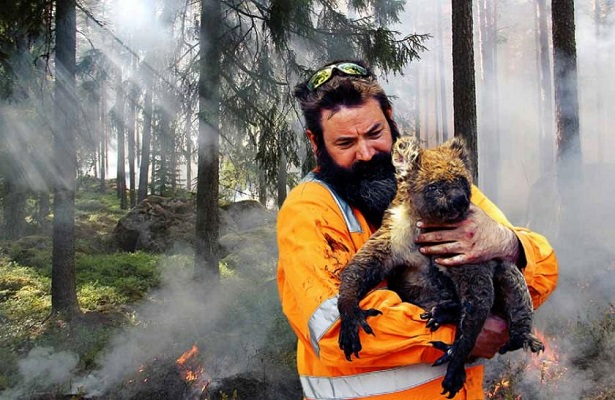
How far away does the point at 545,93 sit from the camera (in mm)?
28641

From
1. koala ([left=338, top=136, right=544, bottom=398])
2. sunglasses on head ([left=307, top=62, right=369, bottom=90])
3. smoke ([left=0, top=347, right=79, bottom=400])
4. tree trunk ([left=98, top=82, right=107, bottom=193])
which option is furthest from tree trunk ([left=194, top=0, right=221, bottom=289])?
tree trunk ([left=98, top=82, right=107, bottom=193])

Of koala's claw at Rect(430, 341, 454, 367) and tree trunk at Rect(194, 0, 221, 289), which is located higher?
tree trunk at Rect(194, 0, 221, 289)

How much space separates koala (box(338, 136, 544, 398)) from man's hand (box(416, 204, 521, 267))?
37 mm

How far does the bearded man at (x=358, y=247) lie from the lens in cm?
180

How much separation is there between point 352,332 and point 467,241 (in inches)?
22.3

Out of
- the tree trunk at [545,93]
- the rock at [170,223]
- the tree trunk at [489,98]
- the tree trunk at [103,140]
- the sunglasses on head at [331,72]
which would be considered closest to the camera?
the sunglasses on head at [331,72]

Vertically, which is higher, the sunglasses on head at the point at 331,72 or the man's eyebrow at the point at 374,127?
the sunglasses on head at the point at 331,72

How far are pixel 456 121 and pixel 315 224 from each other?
19.7ft

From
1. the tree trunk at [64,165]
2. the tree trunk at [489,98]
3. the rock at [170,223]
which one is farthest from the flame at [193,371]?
the tree trunk at [489,98]

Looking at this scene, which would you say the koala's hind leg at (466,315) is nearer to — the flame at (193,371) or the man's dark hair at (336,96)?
the man's dark hair at (336,96)

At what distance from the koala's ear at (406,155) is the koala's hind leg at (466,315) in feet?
1.51

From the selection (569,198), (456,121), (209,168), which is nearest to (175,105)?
(209,168)

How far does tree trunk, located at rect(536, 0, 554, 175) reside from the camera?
27.4 meters

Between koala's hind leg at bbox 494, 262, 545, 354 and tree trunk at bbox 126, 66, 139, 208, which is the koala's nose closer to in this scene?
koala's hind leg at bbox 494, 262, 545, 354
